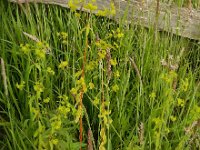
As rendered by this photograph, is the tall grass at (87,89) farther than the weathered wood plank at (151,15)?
No

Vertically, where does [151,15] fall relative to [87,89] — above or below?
above

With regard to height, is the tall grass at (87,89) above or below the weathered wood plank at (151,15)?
below

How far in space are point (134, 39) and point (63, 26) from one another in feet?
1.69

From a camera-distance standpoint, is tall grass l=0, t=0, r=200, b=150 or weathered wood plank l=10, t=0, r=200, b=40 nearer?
tall grass l=0, t=0, r=200, b=150

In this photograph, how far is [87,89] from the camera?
8.41 feet

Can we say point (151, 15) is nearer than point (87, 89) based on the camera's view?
No

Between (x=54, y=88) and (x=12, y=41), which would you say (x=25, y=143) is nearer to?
(x=54, y=88)

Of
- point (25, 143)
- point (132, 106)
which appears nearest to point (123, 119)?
point (132, 106)

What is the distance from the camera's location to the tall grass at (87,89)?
2.17 meters

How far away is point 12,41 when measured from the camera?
278 centimetres

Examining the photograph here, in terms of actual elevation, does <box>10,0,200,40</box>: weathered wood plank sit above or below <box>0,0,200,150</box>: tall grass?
above

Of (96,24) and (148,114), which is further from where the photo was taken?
(96,24)

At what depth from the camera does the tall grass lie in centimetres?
217

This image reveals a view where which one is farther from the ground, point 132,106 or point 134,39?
point 134,39
